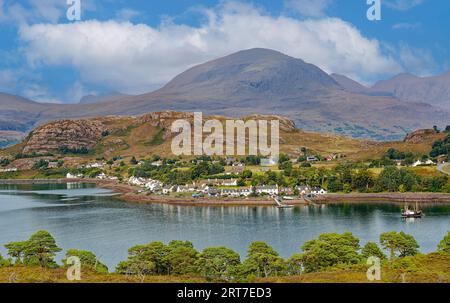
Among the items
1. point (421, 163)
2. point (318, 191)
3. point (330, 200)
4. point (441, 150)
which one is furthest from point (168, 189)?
point (441, 150)

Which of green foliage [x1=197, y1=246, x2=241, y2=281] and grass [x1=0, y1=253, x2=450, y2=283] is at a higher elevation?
grass [x1=0, y1=253, x2=450, y2=283]

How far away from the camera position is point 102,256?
31875 millimetres

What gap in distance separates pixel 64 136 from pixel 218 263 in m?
130

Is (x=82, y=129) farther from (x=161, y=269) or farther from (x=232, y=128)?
(x=161, y=269)

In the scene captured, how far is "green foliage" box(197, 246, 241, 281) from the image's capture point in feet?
75.7

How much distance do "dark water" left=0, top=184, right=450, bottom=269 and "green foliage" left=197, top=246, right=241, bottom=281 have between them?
24.0ft

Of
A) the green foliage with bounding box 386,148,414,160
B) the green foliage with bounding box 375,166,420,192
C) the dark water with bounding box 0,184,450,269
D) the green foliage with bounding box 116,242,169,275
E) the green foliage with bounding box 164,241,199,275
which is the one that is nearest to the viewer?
the green foliage with bounding box 116,242,169,275

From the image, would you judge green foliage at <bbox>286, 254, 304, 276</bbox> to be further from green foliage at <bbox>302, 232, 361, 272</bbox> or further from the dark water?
the dark water

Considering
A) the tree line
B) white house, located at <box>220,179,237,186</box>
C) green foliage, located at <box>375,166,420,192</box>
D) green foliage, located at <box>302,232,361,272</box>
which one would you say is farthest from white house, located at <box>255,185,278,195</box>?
green foliage, located at <box>302,232,361,272</box>

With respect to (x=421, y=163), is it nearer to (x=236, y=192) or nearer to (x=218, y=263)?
(x=236, y=192)

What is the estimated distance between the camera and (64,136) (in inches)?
5674

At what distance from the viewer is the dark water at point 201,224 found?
118 ft

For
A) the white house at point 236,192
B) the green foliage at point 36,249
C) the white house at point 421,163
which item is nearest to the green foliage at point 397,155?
the white house at point 421,163

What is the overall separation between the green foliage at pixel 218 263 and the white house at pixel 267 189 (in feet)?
126
